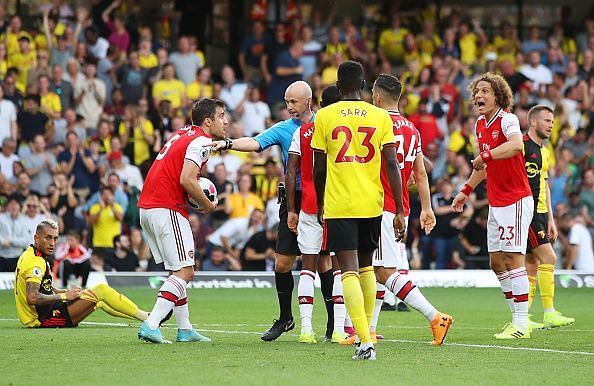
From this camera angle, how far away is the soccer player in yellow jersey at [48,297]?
44.2ft

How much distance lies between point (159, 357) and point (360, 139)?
246cm

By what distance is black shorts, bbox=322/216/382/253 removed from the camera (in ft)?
34.2

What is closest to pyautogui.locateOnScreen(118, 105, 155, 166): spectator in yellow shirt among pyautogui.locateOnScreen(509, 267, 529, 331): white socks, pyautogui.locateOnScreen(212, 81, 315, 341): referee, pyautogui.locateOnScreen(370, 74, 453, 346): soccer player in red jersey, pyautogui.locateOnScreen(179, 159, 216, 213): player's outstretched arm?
pyautogui.locateOnScreen(212, 81, 315, 341): referee

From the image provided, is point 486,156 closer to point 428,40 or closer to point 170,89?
point 170,89

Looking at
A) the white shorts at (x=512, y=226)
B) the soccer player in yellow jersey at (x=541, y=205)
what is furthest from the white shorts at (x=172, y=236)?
the soccer player in yellow jersey at (x=541, y=205)

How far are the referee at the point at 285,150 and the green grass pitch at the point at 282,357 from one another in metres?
0.28

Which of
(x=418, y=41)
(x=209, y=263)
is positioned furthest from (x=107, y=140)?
(x=418, y=41)

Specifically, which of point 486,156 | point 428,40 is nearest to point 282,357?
point 486,156

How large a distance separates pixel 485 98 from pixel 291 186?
7.91 ft

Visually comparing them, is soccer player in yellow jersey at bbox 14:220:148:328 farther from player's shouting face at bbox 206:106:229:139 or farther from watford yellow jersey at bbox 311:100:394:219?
watford yellow jersey at bbox 311:100:394:219

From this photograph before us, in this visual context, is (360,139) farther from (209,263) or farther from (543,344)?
(209,263)

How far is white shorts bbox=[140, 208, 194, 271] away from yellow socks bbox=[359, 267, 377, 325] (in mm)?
1855

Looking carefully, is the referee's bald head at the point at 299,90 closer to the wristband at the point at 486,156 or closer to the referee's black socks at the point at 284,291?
the referee's black socks at the point at 284,291

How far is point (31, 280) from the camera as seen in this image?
13414 millimetres
